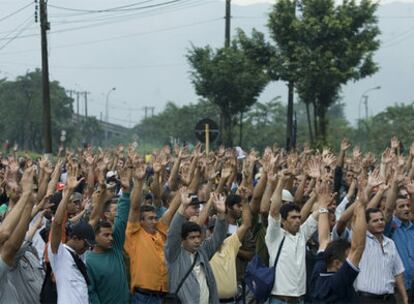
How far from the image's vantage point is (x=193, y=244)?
29.2 ft

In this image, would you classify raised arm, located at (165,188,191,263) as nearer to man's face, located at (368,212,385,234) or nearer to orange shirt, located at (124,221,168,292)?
orange shirt, located at (124,221,168,292)

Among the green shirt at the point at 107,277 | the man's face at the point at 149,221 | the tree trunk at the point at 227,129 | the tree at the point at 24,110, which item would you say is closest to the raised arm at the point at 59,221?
the green shirt at the point at 107,277

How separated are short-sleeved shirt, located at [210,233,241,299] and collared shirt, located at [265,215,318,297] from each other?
0.39 m

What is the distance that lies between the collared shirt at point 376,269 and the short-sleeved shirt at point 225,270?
1.17m

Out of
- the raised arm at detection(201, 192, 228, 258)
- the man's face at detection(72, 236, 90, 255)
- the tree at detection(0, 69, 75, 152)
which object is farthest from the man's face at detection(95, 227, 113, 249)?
the tree at detection(0, 69, 75, 152)

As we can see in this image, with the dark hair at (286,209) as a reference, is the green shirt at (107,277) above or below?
below

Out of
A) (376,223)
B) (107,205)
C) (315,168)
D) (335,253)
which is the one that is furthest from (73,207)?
(335,253)

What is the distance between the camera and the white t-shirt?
25.5ft

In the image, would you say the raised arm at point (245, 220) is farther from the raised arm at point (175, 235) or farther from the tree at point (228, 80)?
the tree at point (228, 80)

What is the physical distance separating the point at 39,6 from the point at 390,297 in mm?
23607

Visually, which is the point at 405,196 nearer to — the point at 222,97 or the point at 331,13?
the point at 331,13

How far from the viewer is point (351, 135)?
8631cm

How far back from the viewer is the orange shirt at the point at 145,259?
907 cm

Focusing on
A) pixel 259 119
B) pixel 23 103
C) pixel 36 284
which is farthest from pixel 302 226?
pixel 259 119
